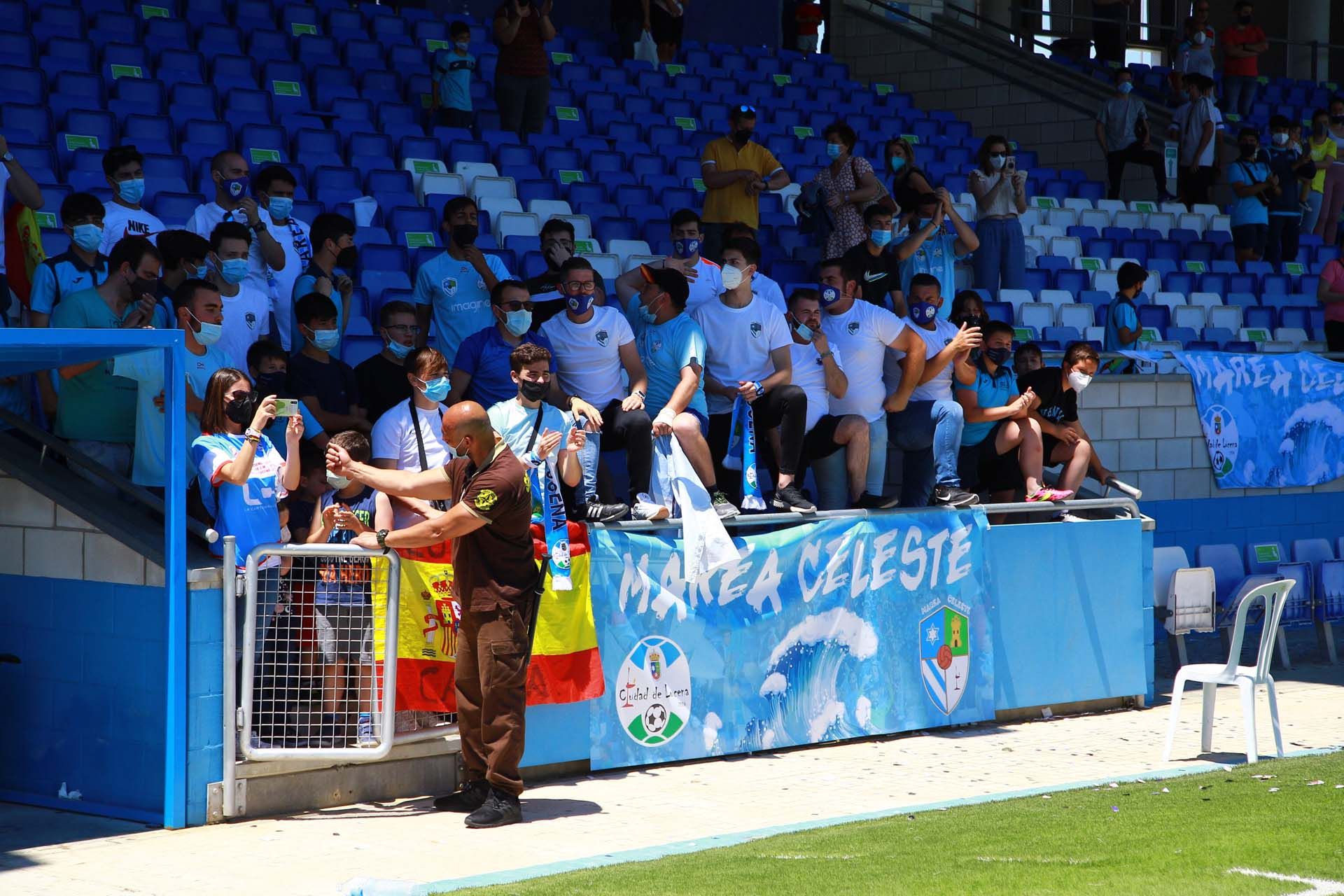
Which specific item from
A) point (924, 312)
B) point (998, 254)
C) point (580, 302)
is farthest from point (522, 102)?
point (580, 302)

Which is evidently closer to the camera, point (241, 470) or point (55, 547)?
point (241, 470)

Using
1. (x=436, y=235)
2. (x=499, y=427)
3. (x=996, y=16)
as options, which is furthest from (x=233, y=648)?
(x=996, y=16)

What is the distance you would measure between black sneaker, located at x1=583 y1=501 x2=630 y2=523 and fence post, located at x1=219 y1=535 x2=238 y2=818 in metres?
2.11

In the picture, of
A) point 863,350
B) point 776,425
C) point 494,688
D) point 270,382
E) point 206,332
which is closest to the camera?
point 494,688

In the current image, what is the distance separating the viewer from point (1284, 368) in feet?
47.1

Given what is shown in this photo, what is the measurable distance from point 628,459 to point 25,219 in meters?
3.90

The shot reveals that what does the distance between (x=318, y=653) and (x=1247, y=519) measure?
9374 millimetres

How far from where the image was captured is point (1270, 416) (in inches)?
566

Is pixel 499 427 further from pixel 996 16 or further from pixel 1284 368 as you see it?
pixel 996 16

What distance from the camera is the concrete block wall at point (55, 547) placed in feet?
26.0

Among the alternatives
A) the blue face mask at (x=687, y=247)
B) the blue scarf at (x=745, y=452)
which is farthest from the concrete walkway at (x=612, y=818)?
the blue face mask at (x=687, y=247)

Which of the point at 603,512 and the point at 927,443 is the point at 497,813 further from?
the point at 927,443

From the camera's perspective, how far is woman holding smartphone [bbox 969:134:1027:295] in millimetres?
15664

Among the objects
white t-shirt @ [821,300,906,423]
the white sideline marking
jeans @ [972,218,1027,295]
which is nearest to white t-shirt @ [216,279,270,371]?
white t-shirt @ [821,300,906,423]
